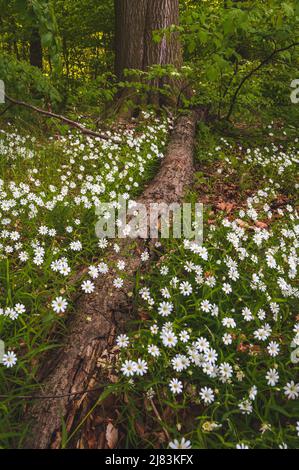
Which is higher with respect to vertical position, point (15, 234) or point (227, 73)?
point (227, 73)

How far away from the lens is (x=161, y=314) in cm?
225

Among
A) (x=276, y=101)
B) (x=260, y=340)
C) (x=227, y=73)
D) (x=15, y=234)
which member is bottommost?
(x=260, y=340)

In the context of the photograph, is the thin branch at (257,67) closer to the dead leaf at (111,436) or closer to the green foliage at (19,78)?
the green foliage at (19,78)

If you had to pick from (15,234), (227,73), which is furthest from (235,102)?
(15,234)

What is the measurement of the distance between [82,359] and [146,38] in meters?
5.41

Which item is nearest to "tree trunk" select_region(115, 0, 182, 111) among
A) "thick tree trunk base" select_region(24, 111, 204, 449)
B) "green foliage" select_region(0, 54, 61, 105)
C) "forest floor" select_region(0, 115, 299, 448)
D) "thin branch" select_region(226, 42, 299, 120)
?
"thin branch" select_region(226, 42, 299, 120)

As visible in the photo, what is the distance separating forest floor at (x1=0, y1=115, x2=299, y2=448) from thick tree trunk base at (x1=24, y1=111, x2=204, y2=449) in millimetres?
43

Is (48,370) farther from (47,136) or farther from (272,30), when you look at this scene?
(272,30)

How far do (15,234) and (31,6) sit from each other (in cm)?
172

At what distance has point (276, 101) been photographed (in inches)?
267

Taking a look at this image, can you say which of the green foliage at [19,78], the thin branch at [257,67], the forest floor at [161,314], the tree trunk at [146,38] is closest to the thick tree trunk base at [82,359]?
the forest floor at [161,314]

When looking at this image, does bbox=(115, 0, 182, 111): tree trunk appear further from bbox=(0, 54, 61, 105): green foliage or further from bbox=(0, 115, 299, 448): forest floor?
bbox=(0, 115, 299, 448): forest floor

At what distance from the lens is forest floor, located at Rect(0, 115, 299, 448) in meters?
1.75

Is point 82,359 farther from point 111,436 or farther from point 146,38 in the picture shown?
point 146,38
